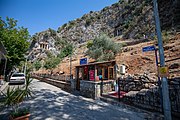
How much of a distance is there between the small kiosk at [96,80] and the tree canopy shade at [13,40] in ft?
41.3

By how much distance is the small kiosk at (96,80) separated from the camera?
8065 millimetres

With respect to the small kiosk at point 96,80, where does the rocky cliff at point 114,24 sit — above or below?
above

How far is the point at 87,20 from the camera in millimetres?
71125

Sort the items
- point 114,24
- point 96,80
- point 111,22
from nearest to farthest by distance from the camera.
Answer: point 96,80 < point 114,24 < point 111,22

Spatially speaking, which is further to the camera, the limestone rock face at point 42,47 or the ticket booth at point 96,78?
the limestone rock face at point 42,47

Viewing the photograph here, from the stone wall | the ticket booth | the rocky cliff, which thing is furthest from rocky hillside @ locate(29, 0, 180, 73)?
the stone wall

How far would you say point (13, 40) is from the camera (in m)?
18.0

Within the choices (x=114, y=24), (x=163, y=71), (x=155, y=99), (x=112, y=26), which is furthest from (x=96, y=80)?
(x=112, y=26)

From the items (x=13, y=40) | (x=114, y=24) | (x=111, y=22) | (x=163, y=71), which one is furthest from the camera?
(x=111, y=22)

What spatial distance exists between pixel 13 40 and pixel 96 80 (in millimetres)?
15870

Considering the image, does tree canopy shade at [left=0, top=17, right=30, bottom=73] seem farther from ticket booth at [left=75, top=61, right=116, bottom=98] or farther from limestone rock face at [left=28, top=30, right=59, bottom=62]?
limestone rock face at [left=28, top=30, right=59, bottom=62]

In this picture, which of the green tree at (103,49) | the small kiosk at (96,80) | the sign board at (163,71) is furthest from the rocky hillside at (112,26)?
the sign board at (163,71)

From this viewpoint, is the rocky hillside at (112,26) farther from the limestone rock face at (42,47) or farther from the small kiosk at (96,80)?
the small kiosk at (96,80)

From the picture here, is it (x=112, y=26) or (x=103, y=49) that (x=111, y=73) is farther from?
(x=112, y=26)
